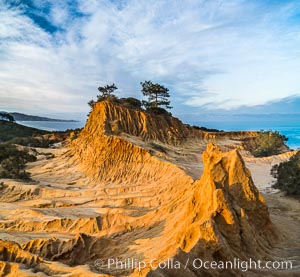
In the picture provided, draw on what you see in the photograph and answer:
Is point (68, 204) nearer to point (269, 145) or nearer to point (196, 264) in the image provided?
point (196, 264)

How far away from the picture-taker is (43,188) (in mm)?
18984

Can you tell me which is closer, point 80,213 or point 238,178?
point 238,178

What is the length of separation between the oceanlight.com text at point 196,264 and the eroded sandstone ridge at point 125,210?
0.29ft

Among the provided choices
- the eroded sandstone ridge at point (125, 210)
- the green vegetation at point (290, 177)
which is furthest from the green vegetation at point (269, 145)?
the green vegetation at point (290, 177)

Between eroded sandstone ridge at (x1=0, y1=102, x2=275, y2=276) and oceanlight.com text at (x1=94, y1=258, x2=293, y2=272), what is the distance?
9 cm

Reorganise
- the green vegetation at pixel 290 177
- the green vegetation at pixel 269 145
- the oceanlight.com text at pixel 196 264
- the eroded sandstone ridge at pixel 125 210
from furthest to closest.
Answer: the green vegetation at pixel 269 145
the green vegetation at pixel 290 177
the eroded sandstone ridge at pixel 125 210
the oceanlight.com text at pixel 196 264

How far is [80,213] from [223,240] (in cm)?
987

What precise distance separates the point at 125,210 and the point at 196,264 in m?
9.12

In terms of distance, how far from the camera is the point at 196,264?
238 inches

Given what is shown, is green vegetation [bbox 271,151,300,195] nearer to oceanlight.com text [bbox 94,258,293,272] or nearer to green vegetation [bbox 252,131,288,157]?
oceanlight.com text [bbox 94,258,293,272]

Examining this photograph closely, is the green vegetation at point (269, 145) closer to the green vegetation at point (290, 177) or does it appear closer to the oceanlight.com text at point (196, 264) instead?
the green vegetation at point (290, 177)

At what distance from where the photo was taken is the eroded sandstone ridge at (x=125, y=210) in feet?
23.0

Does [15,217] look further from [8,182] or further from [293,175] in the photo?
[293,175]

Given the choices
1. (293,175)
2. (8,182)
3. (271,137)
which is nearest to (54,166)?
(8,182)
